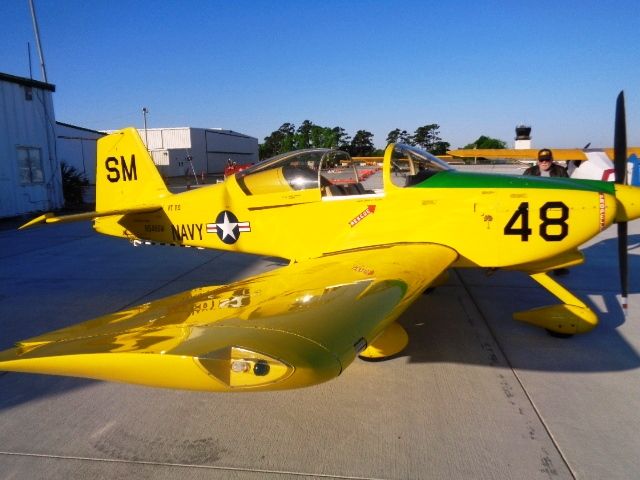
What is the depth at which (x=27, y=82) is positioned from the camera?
44.1 ft

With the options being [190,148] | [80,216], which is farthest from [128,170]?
[190,148]

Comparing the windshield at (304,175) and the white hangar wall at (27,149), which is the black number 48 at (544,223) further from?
the white hangar wall at (27,149)

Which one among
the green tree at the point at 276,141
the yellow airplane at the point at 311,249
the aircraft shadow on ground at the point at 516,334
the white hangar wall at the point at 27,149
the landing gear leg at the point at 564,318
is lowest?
the aircraft shadow on ground at the point at 516,334

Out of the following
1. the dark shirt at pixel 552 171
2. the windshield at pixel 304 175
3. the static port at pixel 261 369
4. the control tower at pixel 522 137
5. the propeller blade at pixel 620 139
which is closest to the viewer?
the static port at pixel 261 369

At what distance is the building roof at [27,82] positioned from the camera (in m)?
12.7

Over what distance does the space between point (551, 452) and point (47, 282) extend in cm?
649

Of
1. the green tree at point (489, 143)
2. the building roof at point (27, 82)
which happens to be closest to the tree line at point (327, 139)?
the green tree at point (489, 143)

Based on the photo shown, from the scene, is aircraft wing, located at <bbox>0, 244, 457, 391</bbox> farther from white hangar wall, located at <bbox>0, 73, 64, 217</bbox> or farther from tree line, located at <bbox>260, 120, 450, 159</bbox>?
tree line, located at <bbox>260, 120, 450, 159</bbox>

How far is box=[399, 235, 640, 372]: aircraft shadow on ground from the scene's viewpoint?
11.7 feet

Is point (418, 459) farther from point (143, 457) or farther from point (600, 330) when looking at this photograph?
point (600, 330)

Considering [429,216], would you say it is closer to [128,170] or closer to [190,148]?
[128,170]

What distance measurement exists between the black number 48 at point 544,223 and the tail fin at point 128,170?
14.3 feet

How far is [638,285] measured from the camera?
18.2 ft

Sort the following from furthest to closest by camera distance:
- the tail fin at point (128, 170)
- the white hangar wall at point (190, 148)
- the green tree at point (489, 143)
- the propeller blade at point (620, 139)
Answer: the green tree at point (489, 143) < the white hangar wall at point (190, 148) < the tail fin at point (128, 170) < the propeller blade at point (620, 139)
